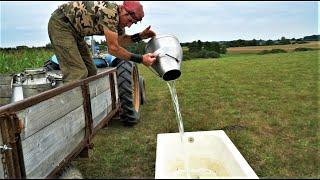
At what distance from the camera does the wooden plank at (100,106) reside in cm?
422

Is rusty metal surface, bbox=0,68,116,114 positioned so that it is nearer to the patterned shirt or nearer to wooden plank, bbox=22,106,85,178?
wooden plank, bbox=22,106,85,178

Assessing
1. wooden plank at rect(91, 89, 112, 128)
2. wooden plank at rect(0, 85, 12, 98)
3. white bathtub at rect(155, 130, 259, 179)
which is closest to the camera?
white bathtub at rect(155, 130, 259, 179)

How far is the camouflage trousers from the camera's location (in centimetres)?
459

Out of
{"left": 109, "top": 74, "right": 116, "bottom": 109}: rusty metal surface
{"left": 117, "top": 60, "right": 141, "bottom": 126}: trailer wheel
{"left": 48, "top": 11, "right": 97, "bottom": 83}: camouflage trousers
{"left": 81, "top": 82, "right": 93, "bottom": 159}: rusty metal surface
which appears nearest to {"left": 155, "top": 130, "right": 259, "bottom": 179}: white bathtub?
{"left": 81, "top": 82, "right": 93, "bottom": 159}: rusty metal surface

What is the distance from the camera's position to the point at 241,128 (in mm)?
5578

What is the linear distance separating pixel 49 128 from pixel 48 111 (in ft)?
0.38

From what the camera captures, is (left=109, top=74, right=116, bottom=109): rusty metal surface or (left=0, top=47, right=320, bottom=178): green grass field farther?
(left=109, top=74, right=116, bottom=109): rusty metal surface

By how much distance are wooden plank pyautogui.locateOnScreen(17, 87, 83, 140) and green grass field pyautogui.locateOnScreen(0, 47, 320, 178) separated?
0.44m

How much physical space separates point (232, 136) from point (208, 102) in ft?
8.79

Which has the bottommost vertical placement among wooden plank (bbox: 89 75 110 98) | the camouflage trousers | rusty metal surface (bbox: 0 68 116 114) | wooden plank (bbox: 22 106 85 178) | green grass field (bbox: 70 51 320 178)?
green grass field (bbox: 70 51 320 178)

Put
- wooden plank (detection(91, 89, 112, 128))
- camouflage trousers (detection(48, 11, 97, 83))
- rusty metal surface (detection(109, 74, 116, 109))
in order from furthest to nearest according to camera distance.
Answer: rusty metal surface (detection(109, 74, 116, 109)) < camouflage trousers (detection(48, 11, 97, 83)) < wooden plank (detection(91, 89, 112, 128))

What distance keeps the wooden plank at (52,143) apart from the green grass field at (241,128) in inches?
10.5

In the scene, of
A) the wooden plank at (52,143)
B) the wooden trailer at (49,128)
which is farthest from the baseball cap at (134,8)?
the wooden plank at (52,143)

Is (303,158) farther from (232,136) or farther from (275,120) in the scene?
(275,120)
